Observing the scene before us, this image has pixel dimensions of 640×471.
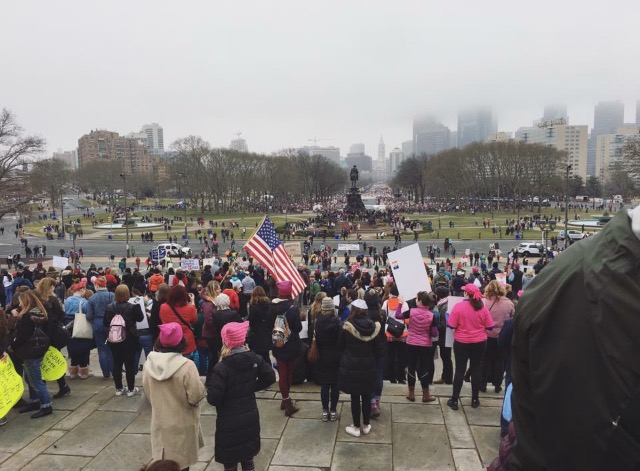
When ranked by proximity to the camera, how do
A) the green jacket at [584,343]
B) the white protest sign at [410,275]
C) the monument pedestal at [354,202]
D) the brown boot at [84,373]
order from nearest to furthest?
the green jacket at [584,343]
the brown boot at [84,373]
the white protest sign at [410,275]
the monument pedestal at [354,202]

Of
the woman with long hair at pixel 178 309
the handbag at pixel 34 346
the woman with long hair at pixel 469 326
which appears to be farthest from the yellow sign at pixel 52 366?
the woman with long hair at pixel 469 326

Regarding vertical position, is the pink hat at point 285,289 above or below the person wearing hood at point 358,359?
above

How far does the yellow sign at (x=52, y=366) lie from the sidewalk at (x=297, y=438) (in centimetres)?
43

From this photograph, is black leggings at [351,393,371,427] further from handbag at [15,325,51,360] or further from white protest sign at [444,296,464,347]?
handbag at [15,325,51,360]

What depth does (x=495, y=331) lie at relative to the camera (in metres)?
7.44

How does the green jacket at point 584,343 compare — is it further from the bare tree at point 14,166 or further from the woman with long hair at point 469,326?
the bare tree at point 14,166

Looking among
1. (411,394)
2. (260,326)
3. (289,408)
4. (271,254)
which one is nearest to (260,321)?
(260,326)

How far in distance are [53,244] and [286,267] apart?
165 ft

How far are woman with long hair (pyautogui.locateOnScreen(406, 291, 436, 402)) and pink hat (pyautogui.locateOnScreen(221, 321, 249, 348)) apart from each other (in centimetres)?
303

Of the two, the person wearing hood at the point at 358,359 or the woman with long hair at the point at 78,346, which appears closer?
the person wearing hood at the point at 358,359

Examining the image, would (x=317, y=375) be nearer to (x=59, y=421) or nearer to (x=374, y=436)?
(x=374, y=436)

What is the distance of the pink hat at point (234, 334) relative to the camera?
461 centimetres

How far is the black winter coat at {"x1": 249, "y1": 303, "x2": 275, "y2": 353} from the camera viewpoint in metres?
7.14

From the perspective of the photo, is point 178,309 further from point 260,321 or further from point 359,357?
point 359,357
